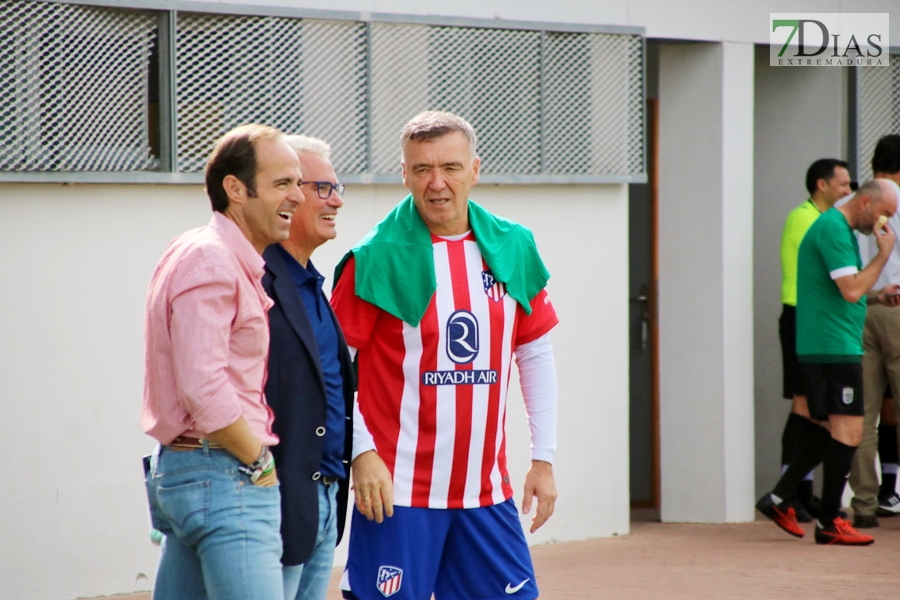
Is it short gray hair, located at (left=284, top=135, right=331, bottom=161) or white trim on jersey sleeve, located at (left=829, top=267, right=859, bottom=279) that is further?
white trim on jersey sleeve, located at (left=829, top=267, right=859, bottom=279)

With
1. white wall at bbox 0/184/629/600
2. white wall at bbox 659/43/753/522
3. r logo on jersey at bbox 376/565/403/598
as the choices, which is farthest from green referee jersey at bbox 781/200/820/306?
r logo on jersey at bbox 376/565/403/598

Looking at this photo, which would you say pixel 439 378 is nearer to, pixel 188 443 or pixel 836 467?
pixel 188 443

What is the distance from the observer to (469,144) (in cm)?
396

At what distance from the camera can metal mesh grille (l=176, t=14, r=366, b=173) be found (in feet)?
20.8

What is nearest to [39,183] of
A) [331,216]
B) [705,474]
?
[331,216]

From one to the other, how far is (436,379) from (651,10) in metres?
4.63

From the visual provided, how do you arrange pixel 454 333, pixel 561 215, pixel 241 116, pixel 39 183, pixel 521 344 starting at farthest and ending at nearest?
pixel 561 215 < pixel 241 116 < pixel 39 183 < pixel 521 344 < pixel 454 333

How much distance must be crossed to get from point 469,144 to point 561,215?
12.1 feet

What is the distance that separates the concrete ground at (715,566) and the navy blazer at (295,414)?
119 inches

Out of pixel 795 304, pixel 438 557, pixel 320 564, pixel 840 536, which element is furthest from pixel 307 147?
pixel 795 304

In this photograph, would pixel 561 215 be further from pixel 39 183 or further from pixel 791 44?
pixel 39 183

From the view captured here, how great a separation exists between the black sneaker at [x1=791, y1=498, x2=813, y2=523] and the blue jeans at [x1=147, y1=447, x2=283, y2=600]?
235 inches

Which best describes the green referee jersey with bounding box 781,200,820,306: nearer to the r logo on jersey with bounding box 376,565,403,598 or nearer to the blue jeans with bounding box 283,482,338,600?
the r logo on jersey with bounding box 376,565,403,598

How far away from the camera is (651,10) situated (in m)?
7.93
